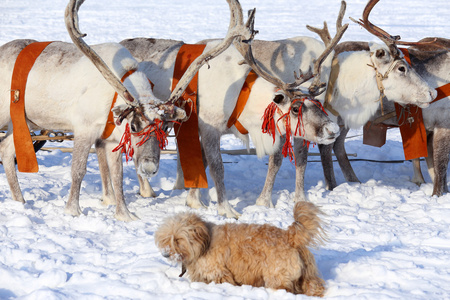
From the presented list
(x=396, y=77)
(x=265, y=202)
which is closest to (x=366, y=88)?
(x=396, y=77)

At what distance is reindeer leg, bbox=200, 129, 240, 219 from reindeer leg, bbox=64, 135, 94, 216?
1.18 meters

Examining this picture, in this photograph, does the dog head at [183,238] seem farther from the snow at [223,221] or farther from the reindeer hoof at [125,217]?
the reindeer hoof at [125,217]

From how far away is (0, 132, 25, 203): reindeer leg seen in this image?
5.89 metres

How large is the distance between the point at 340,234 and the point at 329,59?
231cm

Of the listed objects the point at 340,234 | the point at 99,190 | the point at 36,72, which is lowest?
the point at 99,190

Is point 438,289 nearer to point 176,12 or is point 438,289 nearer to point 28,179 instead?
point 28,179

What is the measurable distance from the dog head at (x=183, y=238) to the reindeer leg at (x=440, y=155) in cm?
404

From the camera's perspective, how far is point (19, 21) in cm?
2131

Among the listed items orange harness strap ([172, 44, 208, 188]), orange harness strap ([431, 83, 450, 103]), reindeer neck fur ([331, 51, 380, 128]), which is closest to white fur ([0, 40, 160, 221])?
orange harness strap ([172, 44, 208, 188])

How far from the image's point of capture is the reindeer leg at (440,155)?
6551 millimetres

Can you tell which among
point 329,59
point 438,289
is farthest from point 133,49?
point 438,289

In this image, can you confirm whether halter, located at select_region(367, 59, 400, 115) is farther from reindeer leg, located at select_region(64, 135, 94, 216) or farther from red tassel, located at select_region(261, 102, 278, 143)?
reindeer leg, located at select_region(64, 135, 94, 216)

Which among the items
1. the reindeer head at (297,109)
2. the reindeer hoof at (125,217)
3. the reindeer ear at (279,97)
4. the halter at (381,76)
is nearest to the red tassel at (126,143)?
the reindeer hoof at (125,217)

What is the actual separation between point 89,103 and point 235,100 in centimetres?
150
